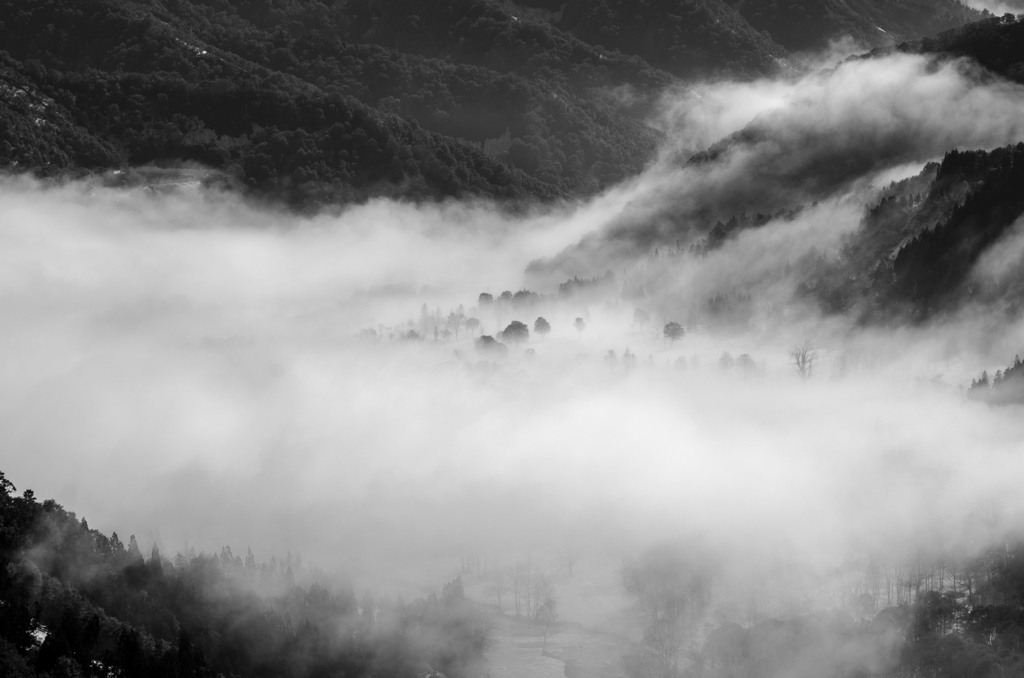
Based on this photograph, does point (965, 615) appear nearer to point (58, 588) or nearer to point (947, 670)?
point (947, 670)

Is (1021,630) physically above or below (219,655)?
above

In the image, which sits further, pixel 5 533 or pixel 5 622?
pixel 5 533

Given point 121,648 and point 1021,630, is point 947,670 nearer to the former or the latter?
point 1021,630

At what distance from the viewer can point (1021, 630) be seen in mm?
191000

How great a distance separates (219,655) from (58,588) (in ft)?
66.7

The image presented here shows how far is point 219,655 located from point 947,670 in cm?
8339

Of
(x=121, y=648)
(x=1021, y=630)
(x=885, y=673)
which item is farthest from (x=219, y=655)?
(x=1021, y=630)

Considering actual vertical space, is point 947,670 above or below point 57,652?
above

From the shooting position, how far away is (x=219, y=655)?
650ft

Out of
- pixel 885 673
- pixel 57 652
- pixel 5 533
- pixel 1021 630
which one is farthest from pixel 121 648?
pixel 1021 630

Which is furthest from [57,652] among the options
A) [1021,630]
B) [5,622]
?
[1021,630]

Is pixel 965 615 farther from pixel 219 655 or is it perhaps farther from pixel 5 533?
pixel 5 533

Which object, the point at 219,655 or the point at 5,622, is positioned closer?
the point at 5,622

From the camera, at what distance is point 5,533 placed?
652ft
